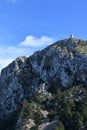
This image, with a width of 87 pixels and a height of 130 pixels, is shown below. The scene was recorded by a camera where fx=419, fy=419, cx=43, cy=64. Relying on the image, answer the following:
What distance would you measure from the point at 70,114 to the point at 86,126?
25922 millimetres

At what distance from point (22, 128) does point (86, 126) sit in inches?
1472

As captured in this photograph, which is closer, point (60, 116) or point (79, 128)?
point (79, 128)

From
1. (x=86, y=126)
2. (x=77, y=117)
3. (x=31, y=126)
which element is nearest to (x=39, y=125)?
(x=31, y=126)

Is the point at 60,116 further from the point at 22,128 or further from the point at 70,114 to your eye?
the point at 22,128

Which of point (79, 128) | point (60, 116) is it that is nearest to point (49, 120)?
point (60, 116)

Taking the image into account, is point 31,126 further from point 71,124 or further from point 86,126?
point 86,126

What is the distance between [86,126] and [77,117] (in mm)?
21612

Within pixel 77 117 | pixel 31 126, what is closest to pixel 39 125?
pixel 31 126

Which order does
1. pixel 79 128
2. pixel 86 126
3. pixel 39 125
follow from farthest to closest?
pixel 39 125 < pixel 79 128 < pixel 86 126

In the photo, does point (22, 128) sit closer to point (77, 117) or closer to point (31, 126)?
point (31, 126)

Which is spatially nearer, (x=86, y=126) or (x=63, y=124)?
(x=86, y=126)

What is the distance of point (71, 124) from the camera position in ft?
634

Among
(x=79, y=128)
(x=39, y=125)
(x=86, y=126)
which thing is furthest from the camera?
(x=39, y=125)

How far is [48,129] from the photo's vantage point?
620ft
